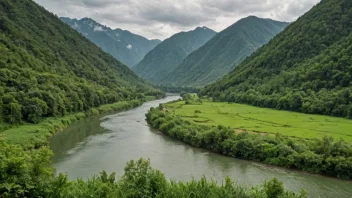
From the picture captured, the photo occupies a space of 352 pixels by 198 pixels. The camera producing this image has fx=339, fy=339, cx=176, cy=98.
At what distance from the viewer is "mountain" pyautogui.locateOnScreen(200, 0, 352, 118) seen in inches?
4109

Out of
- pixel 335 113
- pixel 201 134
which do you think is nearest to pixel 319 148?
pixel 201 134

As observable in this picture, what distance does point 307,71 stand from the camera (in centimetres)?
12431

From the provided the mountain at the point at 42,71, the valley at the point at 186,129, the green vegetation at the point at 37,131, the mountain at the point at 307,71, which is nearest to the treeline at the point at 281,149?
the valley at the point at 186,129

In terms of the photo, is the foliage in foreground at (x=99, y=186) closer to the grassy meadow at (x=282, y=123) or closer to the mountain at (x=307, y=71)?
the grassy meadow at (x=282, y=123)

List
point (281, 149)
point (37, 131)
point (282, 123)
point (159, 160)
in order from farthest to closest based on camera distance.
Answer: point (282, 123) < point (37, 131) < point (159, 160) < point (281, 149)

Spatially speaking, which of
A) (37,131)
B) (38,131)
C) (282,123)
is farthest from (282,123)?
(37,131)

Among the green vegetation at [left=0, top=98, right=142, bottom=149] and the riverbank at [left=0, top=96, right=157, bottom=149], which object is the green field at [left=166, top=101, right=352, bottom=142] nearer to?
the riverbank at [left=0, top=96, right=157, bottom=149]

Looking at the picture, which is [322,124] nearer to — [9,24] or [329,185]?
[329,185]

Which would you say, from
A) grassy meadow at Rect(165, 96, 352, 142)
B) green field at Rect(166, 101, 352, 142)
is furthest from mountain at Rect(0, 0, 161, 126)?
grassy meadow at Rect(165, 96, 352, 142)

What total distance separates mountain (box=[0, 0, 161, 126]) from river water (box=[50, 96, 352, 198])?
35.4 feet

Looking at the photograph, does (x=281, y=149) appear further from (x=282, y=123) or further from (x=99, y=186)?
(x=99, y=186)

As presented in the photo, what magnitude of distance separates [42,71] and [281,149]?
91731 millimetres

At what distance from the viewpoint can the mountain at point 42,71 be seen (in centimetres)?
8106

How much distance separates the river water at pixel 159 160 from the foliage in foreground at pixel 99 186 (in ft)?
45.5
